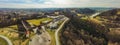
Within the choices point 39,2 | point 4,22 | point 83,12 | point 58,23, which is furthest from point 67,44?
point 4,22

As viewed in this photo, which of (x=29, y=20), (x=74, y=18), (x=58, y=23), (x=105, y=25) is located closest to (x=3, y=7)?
(x=29, y=20)

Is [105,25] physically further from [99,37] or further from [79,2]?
[79,2]

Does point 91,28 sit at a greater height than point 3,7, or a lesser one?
lesser

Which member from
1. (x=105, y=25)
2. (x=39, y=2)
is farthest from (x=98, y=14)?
(x=39, y=2)

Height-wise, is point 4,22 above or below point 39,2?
below

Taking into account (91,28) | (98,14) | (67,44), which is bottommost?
(67,44)

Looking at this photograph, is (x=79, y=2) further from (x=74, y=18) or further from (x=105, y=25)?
(x=105, y=25)

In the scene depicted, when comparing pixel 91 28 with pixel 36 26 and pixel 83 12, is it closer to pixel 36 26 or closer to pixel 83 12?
pixel 83 12
